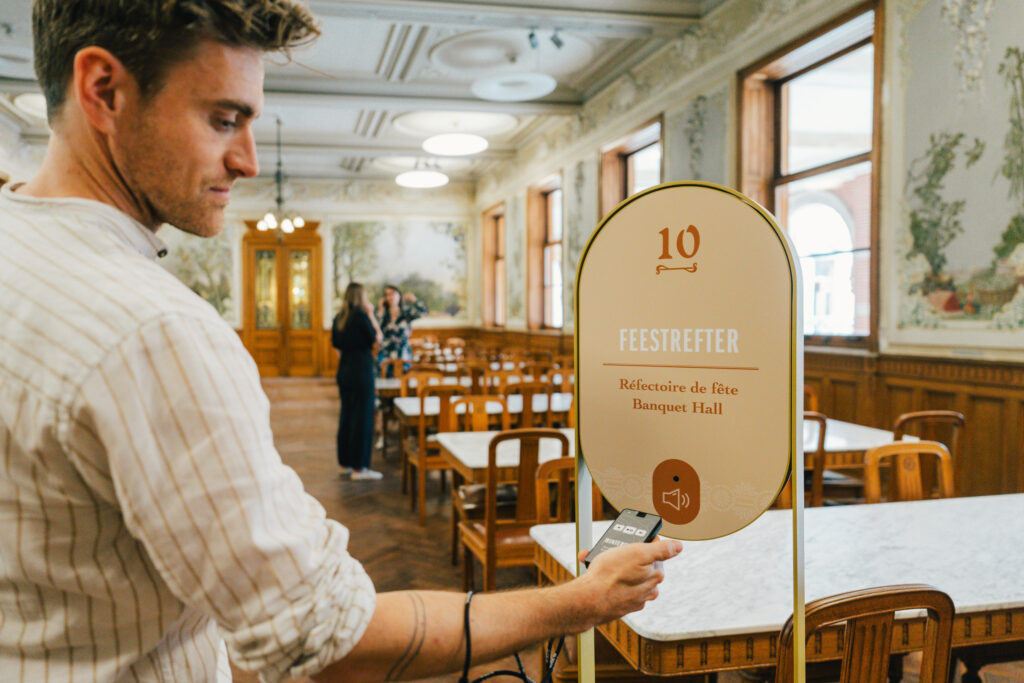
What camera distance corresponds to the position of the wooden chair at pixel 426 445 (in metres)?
4.60

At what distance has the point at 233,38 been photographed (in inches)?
31.4

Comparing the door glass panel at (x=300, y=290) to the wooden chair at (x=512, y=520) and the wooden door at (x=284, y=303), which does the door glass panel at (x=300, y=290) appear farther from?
the wooden chair at (x=512, y=520)

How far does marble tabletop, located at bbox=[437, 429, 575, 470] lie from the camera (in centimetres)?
325

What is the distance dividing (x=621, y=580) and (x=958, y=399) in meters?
4.09

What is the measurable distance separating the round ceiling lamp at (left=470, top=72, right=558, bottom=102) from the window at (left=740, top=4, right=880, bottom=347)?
5.85 ft

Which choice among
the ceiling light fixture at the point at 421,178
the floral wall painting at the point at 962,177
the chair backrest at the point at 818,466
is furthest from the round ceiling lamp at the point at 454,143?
the chair backrest at the point at 818,466

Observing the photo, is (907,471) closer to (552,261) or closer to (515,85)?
(515,85)

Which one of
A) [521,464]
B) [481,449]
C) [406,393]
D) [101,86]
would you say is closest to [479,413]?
[481,449]

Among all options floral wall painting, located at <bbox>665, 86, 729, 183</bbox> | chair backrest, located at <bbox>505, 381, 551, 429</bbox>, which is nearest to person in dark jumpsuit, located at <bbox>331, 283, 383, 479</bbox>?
chair backrest, located at <bbox>505, 381, 551, 429</bbox>

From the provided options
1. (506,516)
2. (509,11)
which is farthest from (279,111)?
(506,516)

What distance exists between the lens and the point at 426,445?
4848 mm

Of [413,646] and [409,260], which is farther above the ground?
[409,260]

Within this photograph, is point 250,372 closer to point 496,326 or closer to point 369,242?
point 496,326

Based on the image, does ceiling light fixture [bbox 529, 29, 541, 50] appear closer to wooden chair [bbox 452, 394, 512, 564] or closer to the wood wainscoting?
wooden chair [bbox 452, 394, 512, 564]
